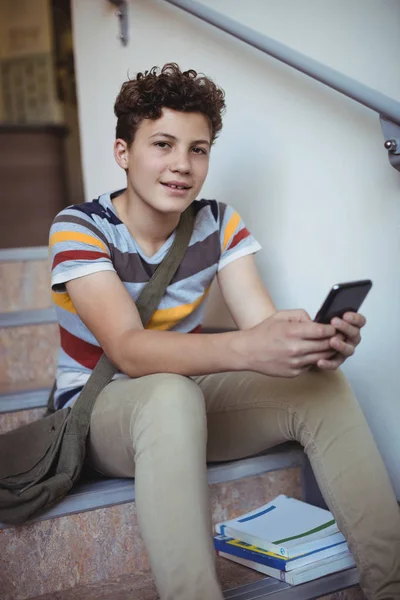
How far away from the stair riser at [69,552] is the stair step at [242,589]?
2 cm

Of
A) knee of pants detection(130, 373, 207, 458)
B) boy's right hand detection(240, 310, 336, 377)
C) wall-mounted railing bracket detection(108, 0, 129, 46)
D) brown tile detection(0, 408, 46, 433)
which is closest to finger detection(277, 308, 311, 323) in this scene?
boy's right hand detection(240, 310, 336, 377)

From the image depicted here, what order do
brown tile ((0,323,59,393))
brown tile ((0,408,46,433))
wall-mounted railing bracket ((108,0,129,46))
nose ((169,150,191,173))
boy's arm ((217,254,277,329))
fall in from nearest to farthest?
nose ((169,150,191,173)) → boy's arm ((217,254,277,329)) → brown tile ((0,408,46,433)) → brown tile ((0,323,59,393)) → wall-mounted railing bracket ((108,0,129,46))

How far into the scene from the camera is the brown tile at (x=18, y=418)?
1.76m

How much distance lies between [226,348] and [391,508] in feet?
1.33

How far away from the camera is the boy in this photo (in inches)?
46.4

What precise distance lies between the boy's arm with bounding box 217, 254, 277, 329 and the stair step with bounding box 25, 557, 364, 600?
1.80ft

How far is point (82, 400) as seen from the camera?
4.77 ft

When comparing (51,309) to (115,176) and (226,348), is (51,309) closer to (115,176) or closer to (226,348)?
(115,176)

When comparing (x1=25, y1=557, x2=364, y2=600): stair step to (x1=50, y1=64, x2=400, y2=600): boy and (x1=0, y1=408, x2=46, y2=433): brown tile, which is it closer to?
(x1=50, y1=64, x2=400, y2=600): boy

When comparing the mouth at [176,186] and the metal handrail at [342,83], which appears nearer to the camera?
the metal handrail at [342,83]

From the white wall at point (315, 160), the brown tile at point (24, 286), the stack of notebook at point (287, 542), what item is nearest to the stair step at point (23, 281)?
the brown tile at point (24, 286)

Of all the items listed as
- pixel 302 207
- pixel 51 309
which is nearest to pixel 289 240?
pixel 302 207

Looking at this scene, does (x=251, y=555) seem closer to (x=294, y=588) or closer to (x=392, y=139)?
(x=294, y=588)

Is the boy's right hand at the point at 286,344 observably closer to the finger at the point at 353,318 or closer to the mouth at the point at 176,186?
the finger at the point at 353,318
